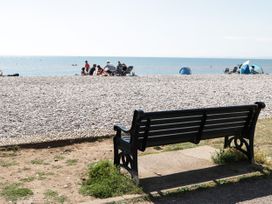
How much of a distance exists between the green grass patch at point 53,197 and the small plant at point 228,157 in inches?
107

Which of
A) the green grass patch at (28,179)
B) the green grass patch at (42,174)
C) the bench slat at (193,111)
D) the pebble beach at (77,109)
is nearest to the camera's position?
the bench slat at (193,111)

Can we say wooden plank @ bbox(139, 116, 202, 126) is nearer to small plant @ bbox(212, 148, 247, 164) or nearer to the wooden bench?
the wooden bench

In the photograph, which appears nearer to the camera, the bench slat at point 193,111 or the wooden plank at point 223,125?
the bench slat at point 193,111

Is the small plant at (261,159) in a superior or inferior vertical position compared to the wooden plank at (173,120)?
inferior

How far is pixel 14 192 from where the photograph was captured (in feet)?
16.7

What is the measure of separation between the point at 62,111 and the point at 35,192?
7.26 metres

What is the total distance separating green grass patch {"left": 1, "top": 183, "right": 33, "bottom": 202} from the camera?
494 cm

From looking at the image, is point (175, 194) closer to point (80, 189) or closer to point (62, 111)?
point (80, 189)

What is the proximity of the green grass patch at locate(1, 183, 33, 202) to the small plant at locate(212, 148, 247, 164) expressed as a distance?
3.02m

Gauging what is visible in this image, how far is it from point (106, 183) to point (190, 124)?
4.76 ft

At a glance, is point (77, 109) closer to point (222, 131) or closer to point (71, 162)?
point (71, 162)

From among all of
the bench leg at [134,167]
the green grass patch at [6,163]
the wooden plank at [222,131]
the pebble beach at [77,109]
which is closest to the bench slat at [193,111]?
the wooden plank at [222,131]

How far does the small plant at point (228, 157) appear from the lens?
6.63 meters

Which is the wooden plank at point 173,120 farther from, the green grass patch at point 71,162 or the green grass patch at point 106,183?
the green grass patch at point 71,162
